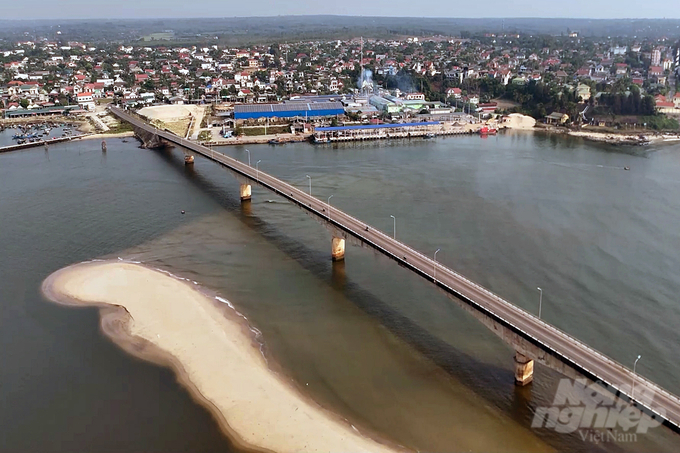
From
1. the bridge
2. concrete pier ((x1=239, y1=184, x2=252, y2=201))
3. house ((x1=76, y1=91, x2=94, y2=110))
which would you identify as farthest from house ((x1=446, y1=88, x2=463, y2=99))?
the bridge

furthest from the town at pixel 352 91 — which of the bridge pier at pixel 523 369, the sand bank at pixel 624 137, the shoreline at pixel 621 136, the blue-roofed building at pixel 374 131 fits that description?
the bridge pier at pixel 523 369

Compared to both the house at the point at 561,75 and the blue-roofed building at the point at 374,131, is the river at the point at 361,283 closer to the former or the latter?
the blue-roofed building at the point at 374,131

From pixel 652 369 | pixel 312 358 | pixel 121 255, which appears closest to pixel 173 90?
pixel 121 255

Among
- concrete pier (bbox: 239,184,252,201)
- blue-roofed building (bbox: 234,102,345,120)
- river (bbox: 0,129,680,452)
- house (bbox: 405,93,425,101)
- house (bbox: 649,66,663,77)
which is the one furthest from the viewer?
house (bbox: 649,66,663,77)

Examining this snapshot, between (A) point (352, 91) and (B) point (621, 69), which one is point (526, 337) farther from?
(B) point (621, 69)

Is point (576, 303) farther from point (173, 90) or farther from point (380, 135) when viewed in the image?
point (173, 90)

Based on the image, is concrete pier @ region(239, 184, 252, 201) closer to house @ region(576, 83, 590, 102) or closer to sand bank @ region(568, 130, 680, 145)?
sand bank @ region(568, 130, 680, 145)
